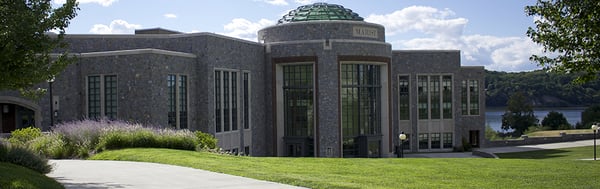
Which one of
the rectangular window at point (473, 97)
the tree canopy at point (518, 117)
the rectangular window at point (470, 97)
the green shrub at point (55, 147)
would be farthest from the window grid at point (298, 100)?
the tree canopy at point (518, 117)

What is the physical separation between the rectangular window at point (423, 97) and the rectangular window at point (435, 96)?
40cm

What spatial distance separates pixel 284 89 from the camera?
130ft

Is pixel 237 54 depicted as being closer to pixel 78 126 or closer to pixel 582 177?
pixel 78 126

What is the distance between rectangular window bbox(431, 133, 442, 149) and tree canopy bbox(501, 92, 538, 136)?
41393mm

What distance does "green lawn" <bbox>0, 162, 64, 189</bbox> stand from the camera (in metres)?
10.4

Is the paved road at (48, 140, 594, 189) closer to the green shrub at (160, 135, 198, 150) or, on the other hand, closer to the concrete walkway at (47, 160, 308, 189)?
the concrete walkway at (47, 160, 308, 189)

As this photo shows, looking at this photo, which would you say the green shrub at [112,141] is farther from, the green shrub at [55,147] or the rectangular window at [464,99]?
the rectangular window at [464,99]

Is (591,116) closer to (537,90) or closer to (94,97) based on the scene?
(537,90)

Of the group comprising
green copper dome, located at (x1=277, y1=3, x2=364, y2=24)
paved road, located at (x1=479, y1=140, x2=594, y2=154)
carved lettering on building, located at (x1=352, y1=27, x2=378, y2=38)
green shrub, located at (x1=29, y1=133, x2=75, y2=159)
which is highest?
green copper dome, located at (x1=277, y1=3, x2=364, y2=24)

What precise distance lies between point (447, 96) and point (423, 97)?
1.95 metres

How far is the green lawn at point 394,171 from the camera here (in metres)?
13.4

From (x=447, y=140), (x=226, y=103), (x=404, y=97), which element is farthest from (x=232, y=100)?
(x=447, y=140)

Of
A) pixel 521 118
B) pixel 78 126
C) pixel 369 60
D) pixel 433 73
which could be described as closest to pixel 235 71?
pixel 369 60

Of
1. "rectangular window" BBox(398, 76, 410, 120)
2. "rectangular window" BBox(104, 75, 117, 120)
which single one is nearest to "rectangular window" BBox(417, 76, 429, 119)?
"rectangular window" BBox(398, 76, 410, 120)
